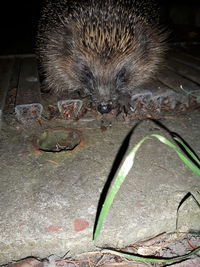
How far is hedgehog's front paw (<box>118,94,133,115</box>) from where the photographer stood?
2684 mm

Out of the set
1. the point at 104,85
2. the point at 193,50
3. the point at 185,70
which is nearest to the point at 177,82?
the point at 185,70

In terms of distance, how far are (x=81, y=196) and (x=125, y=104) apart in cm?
148

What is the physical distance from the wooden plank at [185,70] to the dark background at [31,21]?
6.30 feet

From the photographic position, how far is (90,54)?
2.88 metres

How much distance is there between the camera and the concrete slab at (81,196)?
141cm

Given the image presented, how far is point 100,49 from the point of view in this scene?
279cm

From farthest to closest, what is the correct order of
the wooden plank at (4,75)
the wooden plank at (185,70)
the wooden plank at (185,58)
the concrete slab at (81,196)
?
the wooden plank at (185,58), the wooden plank at (185,70), the wooden plank at (4,75), the concrete slab at (81,196)

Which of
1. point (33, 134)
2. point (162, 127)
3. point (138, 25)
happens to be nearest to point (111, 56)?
point (138, 25)

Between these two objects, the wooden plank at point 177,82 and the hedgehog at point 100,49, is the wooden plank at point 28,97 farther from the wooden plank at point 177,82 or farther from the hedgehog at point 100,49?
the wooden plank at point 177,82

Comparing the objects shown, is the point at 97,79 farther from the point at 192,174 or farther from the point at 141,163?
the point at 192,174

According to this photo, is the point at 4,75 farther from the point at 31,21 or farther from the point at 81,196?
the point at 31,21

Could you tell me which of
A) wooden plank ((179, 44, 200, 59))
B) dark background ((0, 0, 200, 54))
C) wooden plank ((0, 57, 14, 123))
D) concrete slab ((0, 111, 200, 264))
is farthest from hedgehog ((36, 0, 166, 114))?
dark background ((0, 0, 200, 54))

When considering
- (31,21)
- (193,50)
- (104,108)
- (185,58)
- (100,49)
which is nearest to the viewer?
(104,108)

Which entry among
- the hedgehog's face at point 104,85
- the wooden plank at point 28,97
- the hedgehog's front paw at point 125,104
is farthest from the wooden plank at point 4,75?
the hedgehog's front paw at point 125,104
